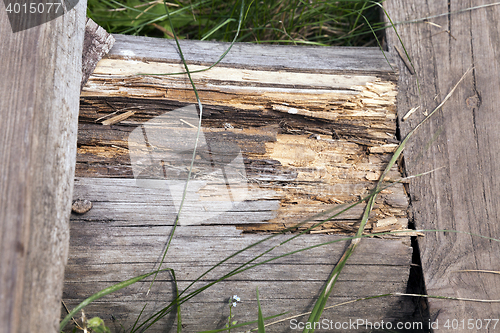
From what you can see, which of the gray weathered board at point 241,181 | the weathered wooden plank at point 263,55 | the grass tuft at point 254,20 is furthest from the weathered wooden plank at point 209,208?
the grass tuft at point 254,20

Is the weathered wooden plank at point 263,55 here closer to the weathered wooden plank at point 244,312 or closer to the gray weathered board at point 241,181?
the gray weathered board at point 241,181

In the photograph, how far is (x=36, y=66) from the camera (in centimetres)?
101

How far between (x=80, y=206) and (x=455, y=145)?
71.0 inches

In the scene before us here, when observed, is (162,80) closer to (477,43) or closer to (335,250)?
(335,250)

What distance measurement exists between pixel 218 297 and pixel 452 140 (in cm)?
139

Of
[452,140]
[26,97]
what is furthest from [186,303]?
[452,140]

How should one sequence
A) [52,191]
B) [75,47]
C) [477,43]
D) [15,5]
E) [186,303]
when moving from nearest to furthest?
[52,191] → [15,5] → [75,47] → [186,303] → [477,43]

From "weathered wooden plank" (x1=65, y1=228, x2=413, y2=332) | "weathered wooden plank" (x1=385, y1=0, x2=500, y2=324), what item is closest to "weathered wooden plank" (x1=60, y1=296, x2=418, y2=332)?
"weathered wooden plank" (x1=65, y1=228, x2=413, y2=332)

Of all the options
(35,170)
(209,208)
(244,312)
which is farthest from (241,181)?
(35,170)

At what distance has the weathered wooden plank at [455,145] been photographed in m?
1.42

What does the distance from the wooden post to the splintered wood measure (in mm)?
279

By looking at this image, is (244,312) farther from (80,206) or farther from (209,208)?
(80,206)

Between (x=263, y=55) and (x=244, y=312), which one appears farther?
(x=263, y=55)

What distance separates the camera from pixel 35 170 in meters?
0.93
